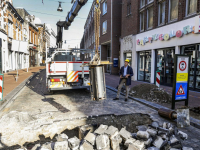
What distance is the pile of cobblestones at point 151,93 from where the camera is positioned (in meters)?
6.82

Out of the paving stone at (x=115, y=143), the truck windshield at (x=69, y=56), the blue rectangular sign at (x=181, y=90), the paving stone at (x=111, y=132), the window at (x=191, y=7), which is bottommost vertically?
the paving stone at (x=115, y=143)

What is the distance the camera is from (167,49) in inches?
440

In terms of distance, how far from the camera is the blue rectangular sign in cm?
566

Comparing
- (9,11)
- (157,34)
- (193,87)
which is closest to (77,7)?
(157,34)

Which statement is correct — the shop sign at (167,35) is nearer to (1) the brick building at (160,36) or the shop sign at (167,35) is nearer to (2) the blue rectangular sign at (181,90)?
(1) the brick building at (160,36)

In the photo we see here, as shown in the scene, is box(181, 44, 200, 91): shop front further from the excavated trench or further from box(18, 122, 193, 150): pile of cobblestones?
box(18, 122, 193, 150): pile of cobblestones

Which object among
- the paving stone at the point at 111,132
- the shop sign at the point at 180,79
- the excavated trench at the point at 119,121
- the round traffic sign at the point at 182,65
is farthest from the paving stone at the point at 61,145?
the round traffic sign at the point at 182,65

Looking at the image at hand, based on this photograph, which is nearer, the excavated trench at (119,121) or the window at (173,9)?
the excavated trench at (119,121)

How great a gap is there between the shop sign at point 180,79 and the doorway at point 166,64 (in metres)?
5.09

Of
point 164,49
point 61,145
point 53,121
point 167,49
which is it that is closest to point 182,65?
point 53,121

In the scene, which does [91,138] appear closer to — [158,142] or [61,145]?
[61,145]

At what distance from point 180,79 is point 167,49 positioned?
19.9ft

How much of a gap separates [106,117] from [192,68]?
713 cm

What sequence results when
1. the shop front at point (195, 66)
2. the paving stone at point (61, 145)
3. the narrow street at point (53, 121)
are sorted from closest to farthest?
the paving stone at point (61, 145), the narrow street at point (53, 121), the shop front at point (195, 66)
